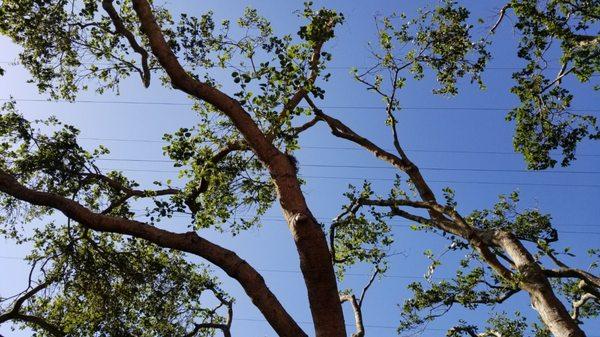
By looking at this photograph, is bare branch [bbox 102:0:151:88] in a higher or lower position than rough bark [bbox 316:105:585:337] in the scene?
higher

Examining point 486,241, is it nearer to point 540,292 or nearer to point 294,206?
point 540,292

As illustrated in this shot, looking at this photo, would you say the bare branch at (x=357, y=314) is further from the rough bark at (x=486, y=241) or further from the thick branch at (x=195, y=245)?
the thick branch at (x=195, y=245)

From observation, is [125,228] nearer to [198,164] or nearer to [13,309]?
[198,164]

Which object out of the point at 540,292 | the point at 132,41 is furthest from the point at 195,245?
the point at 132,41

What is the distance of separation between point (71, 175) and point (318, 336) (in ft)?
23.4

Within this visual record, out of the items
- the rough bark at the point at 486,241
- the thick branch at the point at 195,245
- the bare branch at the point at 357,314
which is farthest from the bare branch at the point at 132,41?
the bare branch at the point at 357,314

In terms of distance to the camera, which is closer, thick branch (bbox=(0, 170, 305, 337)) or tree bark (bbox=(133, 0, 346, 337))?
tree bark (bbox=(133, 0, 346, 337))

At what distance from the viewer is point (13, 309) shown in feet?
32.3

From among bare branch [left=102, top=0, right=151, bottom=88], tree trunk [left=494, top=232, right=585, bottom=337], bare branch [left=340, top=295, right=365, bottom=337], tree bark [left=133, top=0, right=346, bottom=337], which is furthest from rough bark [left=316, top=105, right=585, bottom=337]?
tree bark [left=133, top=0, right=346, bottom=337]

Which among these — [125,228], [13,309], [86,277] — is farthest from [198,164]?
[13,309]

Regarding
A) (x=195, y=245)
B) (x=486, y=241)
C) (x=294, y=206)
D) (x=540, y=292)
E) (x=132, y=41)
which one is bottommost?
(x=540, y=292)

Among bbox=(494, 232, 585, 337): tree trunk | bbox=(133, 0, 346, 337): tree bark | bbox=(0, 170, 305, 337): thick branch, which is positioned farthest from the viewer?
bbox=(494, 232, 585, 337): tree trunk

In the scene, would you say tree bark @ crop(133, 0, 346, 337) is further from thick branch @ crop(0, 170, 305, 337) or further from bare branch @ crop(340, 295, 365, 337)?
bare branch @ crop(340, 295, 365, 337)

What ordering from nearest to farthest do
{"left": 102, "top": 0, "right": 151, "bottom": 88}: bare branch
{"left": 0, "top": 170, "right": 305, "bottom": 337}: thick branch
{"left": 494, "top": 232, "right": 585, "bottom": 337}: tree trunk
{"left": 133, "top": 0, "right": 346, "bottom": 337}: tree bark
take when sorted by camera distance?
{"left": 133, "top": 0, "right": 346, "bottom": 337}: tree bark, {"left": 0, "top": 170, "right": 305, "bottom": 337}: thick branch, {"left": 494, "top": 232, "right": 585, "bottom": 337}: tree trunk, {"left": 102, "top": 0, "right": 151, "bottom": 88}: bare branch
